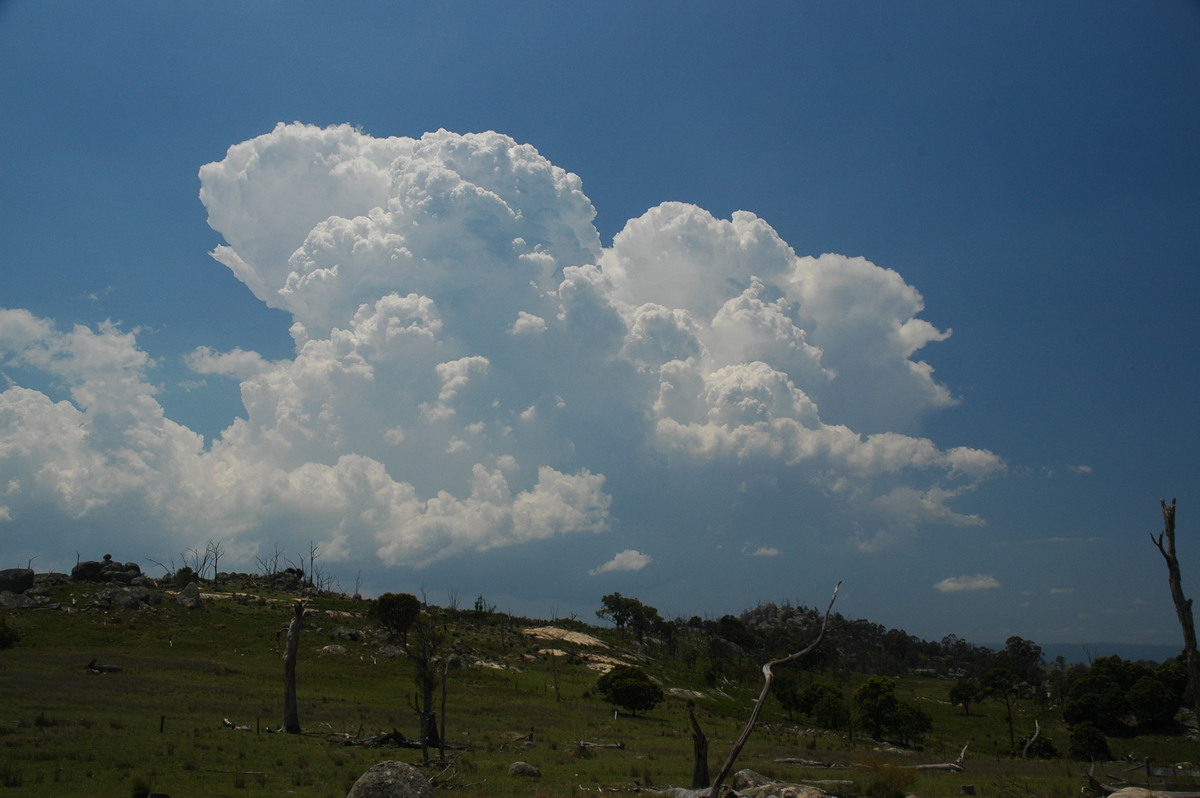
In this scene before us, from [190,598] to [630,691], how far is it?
58563mm

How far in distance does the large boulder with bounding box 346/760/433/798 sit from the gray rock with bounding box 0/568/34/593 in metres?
89.5

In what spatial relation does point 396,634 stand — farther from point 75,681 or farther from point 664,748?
point 664,748

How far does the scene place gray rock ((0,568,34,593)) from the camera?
82.8 metres

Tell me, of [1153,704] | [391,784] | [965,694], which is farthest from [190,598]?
[1153,704]

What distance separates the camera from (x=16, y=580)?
3287 inches

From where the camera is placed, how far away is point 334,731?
3775 cm

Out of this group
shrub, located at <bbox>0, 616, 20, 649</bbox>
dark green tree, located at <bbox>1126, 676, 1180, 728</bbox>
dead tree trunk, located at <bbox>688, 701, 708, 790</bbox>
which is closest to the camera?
dead tree trunk, located at <bbox>688, 701, 708, 790</bbox>

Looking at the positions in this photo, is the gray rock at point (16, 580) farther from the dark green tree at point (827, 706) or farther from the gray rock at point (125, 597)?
the dark green tree at point (827, 706)

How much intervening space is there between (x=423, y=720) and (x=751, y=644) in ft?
374

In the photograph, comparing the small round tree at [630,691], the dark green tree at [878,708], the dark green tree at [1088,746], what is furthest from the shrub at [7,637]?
the dark green tree at [1088,746]

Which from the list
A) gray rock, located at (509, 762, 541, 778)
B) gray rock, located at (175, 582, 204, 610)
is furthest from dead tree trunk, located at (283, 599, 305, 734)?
gray rock, located at (175, 582, 204, 610)

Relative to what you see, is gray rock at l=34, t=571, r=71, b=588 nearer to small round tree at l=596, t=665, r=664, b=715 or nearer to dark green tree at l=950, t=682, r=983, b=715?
small round tree at l=596, t=665, r=664, b=715

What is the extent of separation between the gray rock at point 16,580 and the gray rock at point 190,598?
1708cm

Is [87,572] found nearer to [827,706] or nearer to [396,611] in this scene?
[396,611]
